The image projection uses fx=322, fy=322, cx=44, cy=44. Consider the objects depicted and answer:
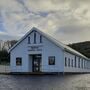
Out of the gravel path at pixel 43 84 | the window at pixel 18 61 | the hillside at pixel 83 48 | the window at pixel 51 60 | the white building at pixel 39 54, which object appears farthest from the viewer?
the hillside at pixel 83 48

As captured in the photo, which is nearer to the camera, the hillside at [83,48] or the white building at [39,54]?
the white building at [39,54]

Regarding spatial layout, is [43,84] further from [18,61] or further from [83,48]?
[83,48]

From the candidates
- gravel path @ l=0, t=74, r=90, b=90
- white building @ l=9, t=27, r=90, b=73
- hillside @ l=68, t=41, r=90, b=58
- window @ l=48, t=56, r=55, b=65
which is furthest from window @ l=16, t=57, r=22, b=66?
hillside @ l=68, t=41, r=90, b=58

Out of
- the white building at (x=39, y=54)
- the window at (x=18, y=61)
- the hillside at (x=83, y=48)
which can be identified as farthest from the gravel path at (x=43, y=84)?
the hillside at (x=83, y=48)

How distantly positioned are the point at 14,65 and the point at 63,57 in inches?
316

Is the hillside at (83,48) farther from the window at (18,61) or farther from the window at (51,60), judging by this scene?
the window at (51,60)

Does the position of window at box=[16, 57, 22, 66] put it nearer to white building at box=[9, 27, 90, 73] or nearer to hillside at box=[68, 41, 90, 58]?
white building at box=[9, 27, 90, 73]

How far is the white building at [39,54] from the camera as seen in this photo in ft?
149

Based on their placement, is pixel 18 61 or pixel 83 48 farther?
pixel 83 48

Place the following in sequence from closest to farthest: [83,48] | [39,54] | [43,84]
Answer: [43,84]
[39,54]
[83,48]

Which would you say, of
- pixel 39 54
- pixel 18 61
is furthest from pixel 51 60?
pixel 18 61

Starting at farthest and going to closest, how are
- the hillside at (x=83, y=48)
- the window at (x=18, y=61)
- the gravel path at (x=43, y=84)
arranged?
the hillside at (x=83, y=48)
the window at (x=18, y=61)
the gravel path at (x=43, y=84)

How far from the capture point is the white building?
149ft

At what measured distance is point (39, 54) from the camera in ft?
156
